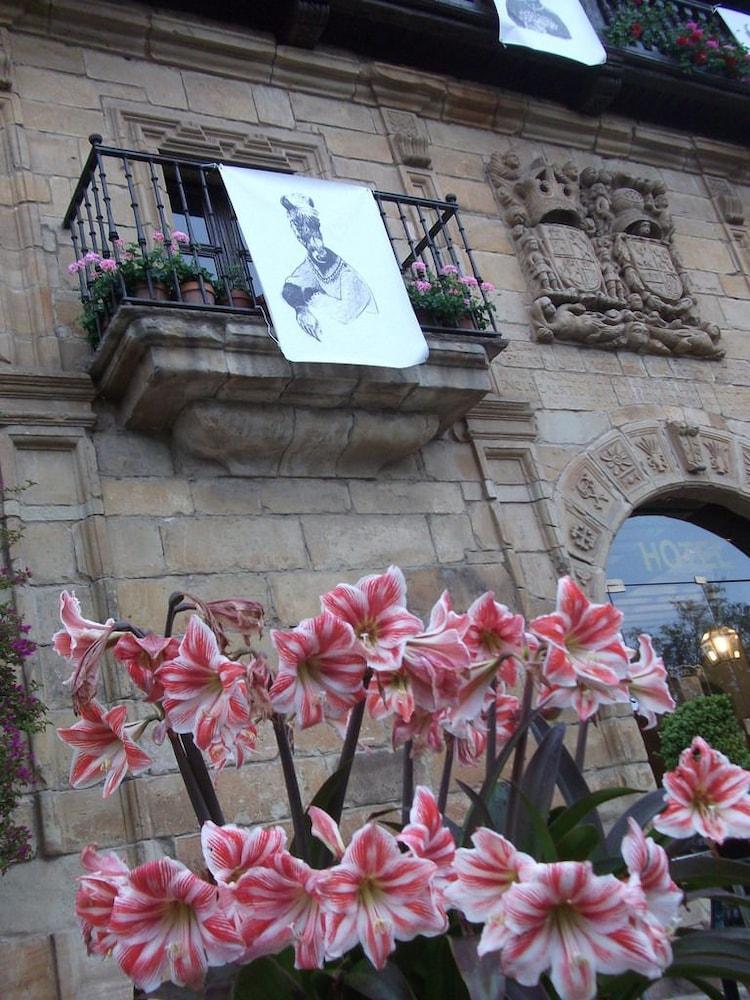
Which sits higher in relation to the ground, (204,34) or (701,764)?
(204,34)

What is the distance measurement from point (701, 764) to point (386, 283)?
13.3 ft

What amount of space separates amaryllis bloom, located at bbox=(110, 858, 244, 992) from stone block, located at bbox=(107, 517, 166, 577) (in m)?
3.22

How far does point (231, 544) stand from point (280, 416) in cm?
66

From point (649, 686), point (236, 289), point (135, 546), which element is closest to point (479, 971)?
point (649, 686)

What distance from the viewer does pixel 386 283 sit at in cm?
526

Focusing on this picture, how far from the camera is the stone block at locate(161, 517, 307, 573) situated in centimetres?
466

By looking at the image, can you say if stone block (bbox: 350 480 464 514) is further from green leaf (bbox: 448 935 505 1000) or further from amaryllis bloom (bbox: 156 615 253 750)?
green leaf (bbox: 448 935 505 1000)

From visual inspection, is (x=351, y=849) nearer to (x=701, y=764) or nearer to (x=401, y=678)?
(x=401, y=678)

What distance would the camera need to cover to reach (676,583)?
6535 mm

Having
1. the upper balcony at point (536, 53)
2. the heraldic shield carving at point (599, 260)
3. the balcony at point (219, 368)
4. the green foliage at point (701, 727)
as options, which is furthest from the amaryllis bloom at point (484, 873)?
the upper balcony at point (536, 53)

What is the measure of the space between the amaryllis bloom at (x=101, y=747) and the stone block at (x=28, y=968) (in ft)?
7.92

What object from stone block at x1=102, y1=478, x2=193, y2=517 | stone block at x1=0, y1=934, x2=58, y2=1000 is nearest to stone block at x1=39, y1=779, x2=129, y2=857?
stone block at x1=0, y1=934, x2=58, y2=1000

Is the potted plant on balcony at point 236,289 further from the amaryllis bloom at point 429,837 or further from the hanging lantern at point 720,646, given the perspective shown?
the amaryllis bloom at point 429,837

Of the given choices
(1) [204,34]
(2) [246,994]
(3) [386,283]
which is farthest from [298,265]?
(2) [246,994]
